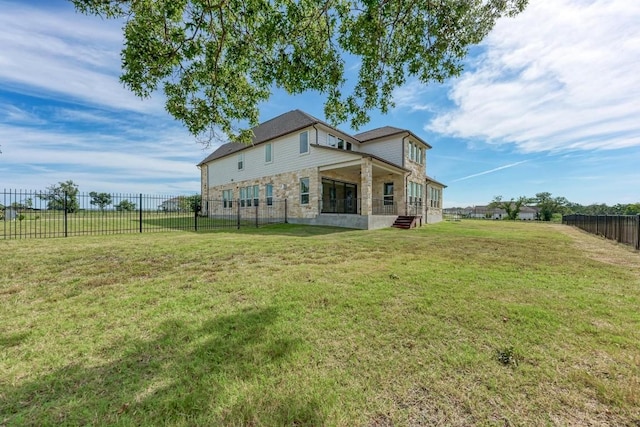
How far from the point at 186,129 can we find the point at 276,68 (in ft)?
8.87

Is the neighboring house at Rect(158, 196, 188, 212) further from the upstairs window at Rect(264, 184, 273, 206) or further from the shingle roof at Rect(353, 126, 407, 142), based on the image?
the shingle roof at Rect(353, 126, 407, 142)

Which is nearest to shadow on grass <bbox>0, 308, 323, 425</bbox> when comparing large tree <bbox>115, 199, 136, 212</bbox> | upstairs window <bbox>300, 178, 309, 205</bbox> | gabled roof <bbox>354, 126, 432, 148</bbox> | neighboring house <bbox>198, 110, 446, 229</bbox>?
neighboring house <bbox>198, 110, 446, 229</bbox>

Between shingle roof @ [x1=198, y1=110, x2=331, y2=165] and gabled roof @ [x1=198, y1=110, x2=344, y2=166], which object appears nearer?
gabled roof @ [x1=198, y1=110, x2=344, y2=166]

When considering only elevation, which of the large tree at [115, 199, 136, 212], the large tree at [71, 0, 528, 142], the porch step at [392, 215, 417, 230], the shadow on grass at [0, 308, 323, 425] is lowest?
the shadow on grass at [0, 308, 323, 425]

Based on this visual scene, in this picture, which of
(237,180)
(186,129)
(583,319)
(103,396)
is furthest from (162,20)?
(237,180)

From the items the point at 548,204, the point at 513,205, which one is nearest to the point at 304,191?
the point at 513,205

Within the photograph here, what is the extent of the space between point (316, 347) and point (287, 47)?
19.4 feet

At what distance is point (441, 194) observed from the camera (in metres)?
26.8

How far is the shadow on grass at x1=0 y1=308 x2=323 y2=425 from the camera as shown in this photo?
1.73 m

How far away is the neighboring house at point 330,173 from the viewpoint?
15273 millimetres

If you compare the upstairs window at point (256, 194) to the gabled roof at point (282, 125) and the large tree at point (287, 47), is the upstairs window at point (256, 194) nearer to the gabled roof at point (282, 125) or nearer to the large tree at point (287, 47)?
the gabled roof at point (282, 125)

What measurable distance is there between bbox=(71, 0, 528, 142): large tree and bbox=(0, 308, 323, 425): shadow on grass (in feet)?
16.9

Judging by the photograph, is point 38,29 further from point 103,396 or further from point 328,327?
point 328,327

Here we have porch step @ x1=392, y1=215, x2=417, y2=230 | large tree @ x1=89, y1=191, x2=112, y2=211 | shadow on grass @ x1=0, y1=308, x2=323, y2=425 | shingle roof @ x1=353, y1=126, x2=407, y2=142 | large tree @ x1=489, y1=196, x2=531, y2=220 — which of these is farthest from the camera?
large tree @ x1=489, y1=196, x2=531, y2=220
